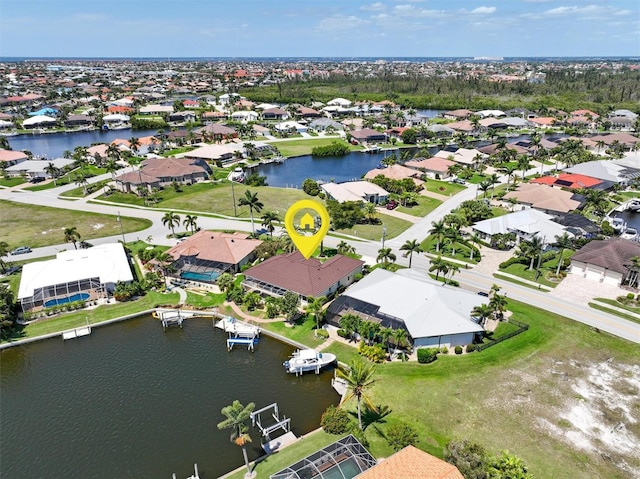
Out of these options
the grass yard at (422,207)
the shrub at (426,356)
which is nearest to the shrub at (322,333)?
the shrub at (426,356)

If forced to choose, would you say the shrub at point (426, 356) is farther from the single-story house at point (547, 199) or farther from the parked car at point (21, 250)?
the parked car at point (21, 250)

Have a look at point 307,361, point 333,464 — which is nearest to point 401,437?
point 333,464

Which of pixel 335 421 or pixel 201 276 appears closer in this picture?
pixel 335 421

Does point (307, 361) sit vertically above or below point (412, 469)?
below

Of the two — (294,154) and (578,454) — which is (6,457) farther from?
(294,154)

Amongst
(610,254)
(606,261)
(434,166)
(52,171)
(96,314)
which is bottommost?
(96,314)

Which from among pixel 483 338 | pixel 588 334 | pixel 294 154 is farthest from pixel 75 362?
pixel 294 154

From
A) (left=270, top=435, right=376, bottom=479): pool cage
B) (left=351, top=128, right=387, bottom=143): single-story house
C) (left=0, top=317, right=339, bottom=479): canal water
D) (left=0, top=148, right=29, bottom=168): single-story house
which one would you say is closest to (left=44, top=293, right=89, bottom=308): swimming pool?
(left=0, top=317, right=339, bottom=479): canal water

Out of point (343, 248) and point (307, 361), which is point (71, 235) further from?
point (307, 361)
